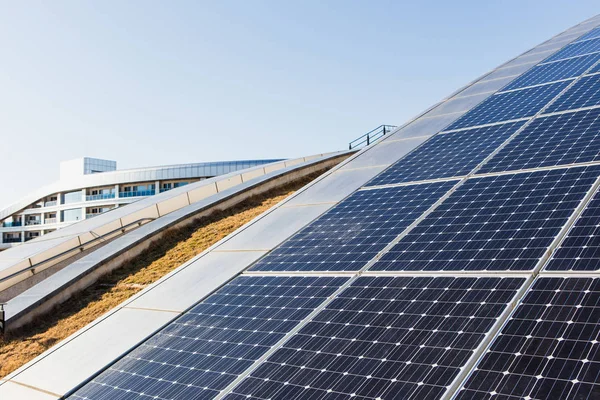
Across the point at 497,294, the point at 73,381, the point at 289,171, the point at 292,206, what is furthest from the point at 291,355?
the point at 289,171

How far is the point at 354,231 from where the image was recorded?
41.9ft

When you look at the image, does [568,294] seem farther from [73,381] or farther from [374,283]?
[73,381]

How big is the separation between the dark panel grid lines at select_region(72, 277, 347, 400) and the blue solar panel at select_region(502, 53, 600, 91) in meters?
14.4

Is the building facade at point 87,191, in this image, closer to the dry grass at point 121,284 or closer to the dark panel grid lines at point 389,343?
the dry grass at point 121,284

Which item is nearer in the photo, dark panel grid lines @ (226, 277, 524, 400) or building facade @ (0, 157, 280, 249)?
dark panel grid lines @ (226, 277, 524, 400)

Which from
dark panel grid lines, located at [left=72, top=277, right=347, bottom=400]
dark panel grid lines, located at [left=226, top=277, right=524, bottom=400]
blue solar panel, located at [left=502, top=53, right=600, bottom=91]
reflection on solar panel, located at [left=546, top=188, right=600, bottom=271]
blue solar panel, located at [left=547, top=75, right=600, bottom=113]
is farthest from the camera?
blue solar panel, located at [left=502, top=53, right=600, bottom=91]

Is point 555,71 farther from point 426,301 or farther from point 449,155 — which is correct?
point 426,301

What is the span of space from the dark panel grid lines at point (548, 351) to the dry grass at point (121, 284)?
12.5 metres

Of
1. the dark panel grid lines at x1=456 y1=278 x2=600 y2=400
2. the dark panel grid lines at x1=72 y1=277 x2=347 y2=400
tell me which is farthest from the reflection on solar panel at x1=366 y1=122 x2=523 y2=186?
the dark panel grid lines at x1=456 y1=278 x2=600 y2=400

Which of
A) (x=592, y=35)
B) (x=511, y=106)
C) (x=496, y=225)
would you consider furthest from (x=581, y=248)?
(x=592, y=35)

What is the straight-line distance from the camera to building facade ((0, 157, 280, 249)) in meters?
91.2

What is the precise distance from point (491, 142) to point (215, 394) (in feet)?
35.3

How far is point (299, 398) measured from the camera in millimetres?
7445

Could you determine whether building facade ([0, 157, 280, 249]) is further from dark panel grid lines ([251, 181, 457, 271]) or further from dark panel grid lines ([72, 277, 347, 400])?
dark panel grid lines ([72, 277, 347, 400])
